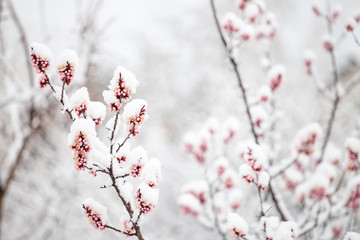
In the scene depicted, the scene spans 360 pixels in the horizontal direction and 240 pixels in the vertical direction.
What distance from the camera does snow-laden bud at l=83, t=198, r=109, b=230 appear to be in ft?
2.59

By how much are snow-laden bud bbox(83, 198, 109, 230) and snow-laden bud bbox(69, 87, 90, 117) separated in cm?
29

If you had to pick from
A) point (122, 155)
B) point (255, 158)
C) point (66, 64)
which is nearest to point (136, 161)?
point (122, 155)

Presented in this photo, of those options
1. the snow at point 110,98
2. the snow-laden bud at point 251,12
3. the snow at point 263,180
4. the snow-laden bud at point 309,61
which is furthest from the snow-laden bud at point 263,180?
the snow-laden bud at point 309,61

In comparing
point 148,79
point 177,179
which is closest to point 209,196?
point 177,179

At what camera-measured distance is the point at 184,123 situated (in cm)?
754

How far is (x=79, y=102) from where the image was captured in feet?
2.50

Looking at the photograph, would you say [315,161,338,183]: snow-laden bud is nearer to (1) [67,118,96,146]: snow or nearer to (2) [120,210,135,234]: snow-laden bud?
(2) [120,210,135,234]: snow-laden bud

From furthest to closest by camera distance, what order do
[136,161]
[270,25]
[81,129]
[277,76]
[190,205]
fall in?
[270,25], [190,205], [277,76], [136,161], [81,129]

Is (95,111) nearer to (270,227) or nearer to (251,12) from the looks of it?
(270,227)

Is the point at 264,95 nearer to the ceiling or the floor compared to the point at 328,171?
nearer to the ceiling

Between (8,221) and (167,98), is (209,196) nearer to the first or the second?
(8,221)

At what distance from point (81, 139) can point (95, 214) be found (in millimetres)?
264

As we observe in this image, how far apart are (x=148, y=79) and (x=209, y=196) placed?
7.47 metres

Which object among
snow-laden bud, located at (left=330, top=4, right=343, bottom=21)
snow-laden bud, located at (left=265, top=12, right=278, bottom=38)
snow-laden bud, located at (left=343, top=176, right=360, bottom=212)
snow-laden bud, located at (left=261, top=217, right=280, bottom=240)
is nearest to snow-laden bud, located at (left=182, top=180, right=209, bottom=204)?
snow-laden bud, located at (left=261, top=217, right=280, bottom=240)
